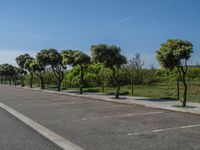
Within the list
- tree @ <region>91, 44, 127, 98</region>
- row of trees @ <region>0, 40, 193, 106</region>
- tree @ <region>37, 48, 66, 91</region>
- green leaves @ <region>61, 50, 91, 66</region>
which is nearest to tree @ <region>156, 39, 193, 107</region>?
row of trees @ <region>0, 40, 193, 106</region>

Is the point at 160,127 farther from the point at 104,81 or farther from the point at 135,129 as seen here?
the point at 104,81

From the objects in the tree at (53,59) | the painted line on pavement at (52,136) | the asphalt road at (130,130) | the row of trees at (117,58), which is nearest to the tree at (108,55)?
the row of trees at (117,58)

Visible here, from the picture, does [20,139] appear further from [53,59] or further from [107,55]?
[53,59]

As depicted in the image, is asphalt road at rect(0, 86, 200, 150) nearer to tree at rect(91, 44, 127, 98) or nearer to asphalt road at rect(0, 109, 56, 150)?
asphalt road at rect(0, 109, 56, 150)

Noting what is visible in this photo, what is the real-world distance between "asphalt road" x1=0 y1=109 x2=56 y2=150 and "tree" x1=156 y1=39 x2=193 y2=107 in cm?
758

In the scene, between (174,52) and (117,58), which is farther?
(117,58)

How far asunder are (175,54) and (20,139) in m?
8.86

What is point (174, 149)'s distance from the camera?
747 cm

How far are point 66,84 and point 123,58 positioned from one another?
23.9 meters

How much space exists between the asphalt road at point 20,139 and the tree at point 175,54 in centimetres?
758

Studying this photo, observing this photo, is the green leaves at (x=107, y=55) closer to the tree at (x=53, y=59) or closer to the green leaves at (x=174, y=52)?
the green leaves at (x=174, y=52)

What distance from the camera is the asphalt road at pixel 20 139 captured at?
806cm

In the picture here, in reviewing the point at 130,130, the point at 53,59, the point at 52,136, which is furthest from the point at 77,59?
the point at 52,136

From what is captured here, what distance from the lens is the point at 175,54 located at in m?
15.3
